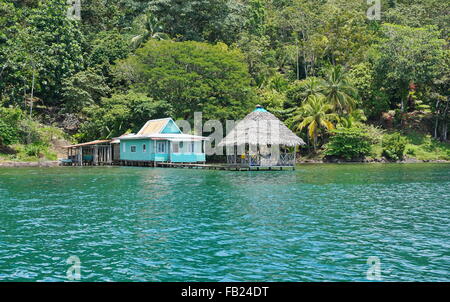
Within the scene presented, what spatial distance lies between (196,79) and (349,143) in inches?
649

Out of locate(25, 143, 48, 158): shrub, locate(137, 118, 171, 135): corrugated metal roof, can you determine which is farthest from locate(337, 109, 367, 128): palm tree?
locate(25, 143, 48, 158): shrub

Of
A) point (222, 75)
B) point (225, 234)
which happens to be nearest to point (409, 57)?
point (222, 75)

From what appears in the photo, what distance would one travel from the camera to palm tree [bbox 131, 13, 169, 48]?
54250 mm

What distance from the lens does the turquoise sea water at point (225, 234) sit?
880 centimetres

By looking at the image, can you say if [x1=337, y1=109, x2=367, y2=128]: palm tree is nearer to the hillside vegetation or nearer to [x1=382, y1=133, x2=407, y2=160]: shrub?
the hillside vegetation

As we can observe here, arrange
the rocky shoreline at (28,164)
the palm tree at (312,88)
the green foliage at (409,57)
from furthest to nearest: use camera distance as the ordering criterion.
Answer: the palm tree at (312,88), the green foliage at (409,57), the rocky shoreline at (28,164)

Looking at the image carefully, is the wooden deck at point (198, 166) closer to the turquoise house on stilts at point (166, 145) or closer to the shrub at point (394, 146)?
the turquoise house on stilts at point (166, 145)

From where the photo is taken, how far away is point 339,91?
47156 mm

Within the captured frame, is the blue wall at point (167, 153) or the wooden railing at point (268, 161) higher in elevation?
the blue wall at point (167, 153)

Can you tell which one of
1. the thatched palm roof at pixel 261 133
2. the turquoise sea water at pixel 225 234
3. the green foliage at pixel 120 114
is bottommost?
the turquoise sea water at pixel 225 234

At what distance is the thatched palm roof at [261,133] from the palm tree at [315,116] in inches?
418

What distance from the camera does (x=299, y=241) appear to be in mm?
11086

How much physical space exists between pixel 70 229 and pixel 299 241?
21.0 feet

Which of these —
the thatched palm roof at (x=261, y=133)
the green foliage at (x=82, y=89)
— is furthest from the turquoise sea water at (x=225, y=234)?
the green foliage at (x=82, y=89)
